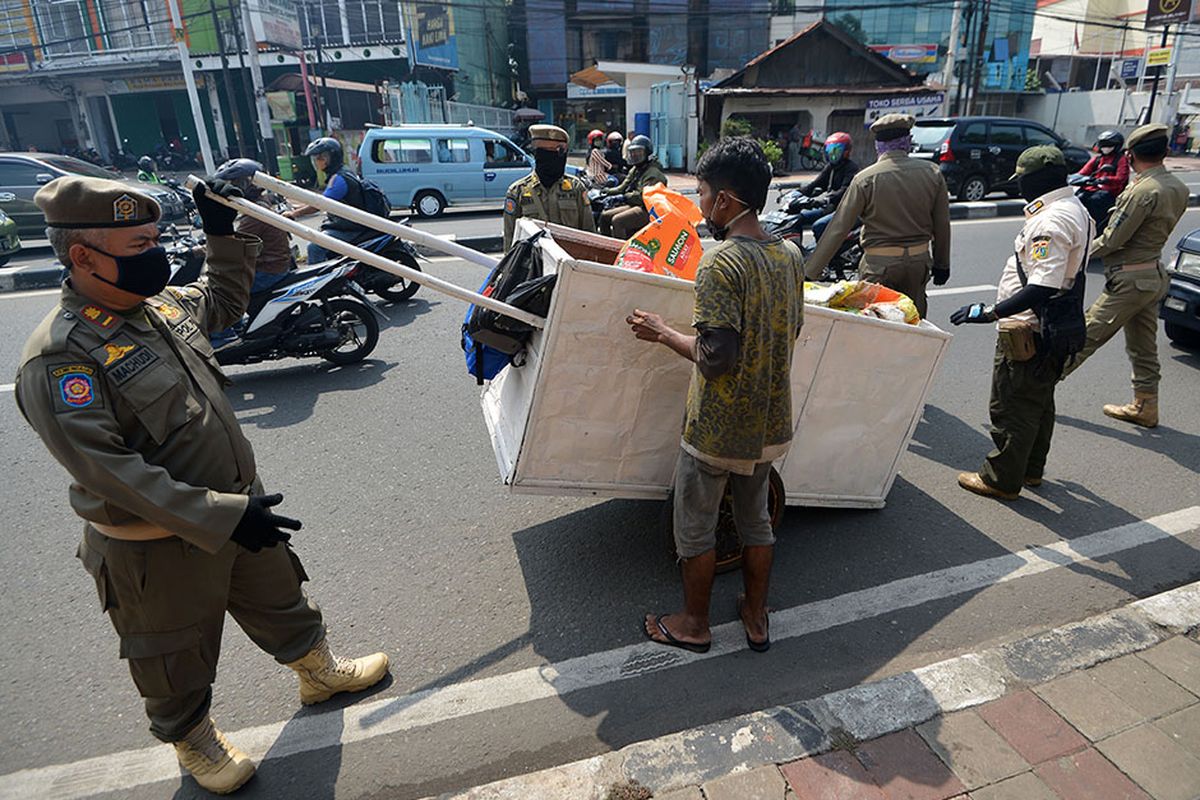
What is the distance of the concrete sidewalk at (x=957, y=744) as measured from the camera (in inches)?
77.7

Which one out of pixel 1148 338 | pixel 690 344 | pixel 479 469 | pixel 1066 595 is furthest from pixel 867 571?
pixel 1148 338

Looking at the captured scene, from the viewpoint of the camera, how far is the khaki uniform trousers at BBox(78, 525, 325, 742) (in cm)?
185

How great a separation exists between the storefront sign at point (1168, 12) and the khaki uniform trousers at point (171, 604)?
32.2 meters

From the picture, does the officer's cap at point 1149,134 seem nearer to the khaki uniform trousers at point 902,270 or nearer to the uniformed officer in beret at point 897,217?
the uniformed officer in beret at point 897,217

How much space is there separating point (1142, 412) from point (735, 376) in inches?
146

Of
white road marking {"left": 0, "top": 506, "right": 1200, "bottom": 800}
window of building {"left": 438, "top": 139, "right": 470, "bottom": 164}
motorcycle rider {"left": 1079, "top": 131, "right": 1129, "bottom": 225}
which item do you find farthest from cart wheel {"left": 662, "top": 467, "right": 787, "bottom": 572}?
window of building {"left": 438, "top": 139, "right": 470, "bottom": 164}

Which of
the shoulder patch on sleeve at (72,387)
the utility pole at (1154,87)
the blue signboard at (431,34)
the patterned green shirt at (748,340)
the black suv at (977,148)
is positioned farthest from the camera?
the blue signboard at (431,34)

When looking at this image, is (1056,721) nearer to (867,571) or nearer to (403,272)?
(867,571)

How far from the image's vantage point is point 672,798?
1948 mm

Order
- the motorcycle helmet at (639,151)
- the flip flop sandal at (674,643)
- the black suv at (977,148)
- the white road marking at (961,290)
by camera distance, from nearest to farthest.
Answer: the flip flop sandal at (674,643)
the white road marking at (961,290)
the motorcycle helmet at (639,151)
the black suv at (977,148)

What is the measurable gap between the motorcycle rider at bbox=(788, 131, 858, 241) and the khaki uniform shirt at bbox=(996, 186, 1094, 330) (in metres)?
4.12

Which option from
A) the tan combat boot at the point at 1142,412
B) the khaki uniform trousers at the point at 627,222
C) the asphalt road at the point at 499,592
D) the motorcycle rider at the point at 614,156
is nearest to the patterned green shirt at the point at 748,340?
the asphalt road at the point at 499,592

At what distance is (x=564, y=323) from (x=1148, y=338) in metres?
4.06

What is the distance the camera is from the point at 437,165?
1385 centimetres
